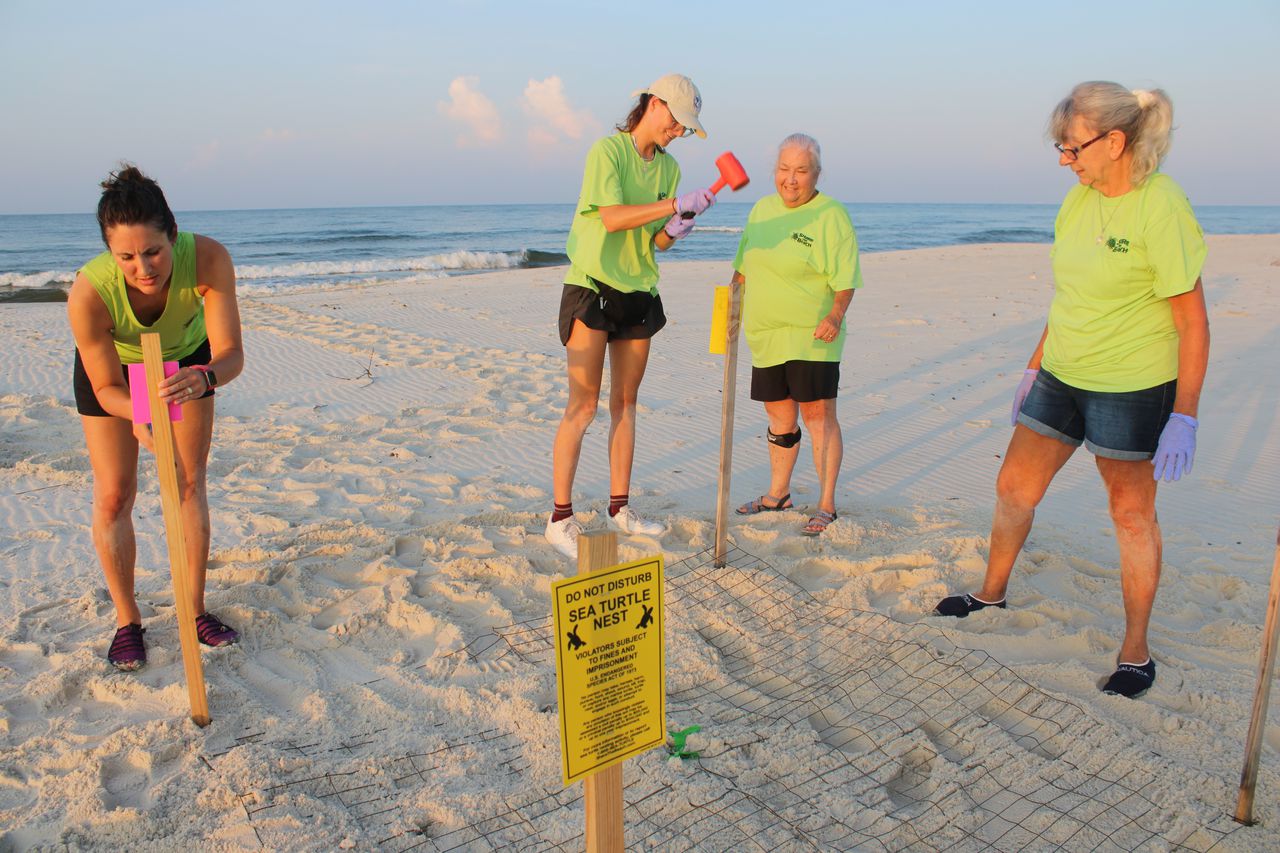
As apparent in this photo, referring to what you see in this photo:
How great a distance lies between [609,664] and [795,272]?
277 cm

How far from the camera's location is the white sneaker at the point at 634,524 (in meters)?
4.18

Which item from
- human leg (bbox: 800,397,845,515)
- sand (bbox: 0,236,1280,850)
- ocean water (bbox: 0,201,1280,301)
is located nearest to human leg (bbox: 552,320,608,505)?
sand (bbox: 0,236,1280,850)

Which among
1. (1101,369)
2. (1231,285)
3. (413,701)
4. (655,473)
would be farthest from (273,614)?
(1231,285)

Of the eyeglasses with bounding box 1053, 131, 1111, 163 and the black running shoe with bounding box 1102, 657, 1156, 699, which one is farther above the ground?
the eyeglasses with bounding box 1053, 131, 1111, 163

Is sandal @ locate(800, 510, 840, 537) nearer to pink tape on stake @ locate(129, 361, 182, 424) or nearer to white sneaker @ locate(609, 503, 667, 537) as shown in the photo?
white sneaker @ locate(609, 503, 667, 537)

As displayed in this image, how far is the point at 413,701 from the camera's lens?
9.45ft

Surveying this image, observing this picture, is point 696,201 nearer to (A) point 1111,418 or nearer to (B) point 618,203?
(B) point 618,203

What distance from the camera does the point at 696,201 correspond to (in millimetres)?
3432

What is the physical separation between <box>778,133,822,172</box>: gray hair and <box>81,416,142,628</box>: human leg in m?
2.89

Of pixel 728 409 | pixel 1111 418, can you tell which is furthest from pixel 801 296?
pixel 1111 418

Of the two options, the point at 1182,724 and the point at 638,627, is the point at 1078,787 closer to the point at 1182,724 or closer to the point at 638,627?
the point at 1182,724

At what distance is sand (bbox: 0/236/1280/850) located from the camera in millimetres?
2334

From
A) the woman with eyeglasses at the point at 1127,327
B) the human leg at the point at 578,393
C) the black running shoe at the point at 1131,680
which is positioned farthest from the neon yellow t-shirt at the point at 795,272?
the black running shoe at the point at 1131,680

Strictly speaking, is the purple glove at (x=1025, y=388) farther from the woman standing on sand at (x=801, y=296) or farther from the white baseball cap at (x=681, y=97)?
the white baseball cap at (x=681, y=97)
